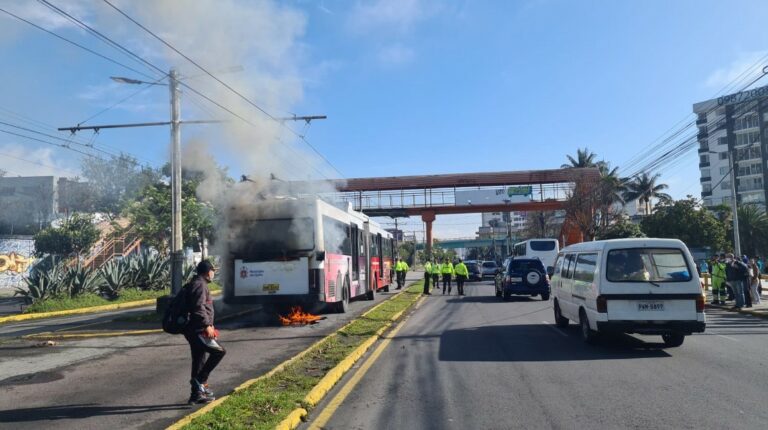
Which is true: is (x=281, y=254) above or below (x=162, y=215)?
below

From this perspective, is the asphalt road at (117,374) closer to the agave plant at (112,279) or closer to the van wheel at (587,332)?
the van wheel at (587,332)

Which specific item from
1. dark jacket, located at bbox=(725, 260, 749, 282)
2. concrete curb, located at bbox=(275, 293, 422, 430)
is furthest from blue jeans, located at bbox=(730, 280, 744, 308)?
concrete curb, located at bbox=(275, 293, 422, 430)

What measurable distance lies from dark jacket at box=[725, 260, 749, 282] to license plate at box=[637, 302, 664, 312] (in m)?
7.80

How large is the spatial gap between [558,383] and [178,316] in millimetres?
4450

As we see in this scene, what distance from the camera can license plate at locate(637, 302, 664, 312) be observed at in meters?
8.91

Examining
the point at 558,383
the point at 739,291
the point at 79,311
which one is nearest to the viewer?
the point at 558,383

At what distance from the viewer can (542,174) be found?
44.2 metres

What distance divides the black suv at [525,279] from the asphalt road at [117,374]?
382 inches

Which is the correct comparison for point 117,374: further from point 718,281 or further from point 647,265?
point 718,281

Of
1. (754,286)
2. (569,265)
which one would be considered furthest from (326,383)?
(754,286)

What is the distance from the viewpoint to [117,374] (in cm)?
783

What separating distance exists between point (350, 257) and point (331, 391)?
10.4 meters

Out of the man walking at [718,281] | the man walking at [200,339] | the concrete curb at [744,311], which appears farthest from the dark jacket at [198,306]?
the man walking at [718,281]

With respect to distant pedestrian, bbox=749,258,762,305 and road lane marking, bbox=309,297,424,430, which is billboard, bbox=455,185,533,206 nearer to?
distant pedestrian, bbox=749,258,762,305
